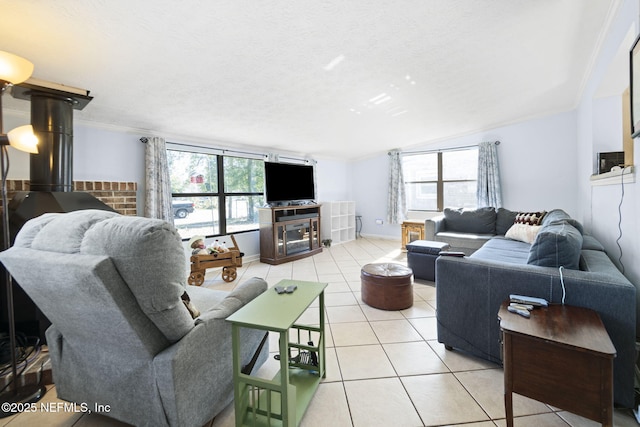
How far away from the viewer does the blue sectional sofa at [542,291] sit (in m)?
1.32

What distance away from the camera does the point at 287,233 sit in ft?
15.0

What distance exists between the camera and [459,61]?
251 centimetres

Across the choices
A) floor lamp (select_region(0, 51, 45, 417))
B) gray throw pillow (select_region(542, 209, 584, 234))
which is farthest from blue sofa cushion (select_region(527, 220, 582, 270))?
floor lamp (select_region(0, 51, 45, 417))

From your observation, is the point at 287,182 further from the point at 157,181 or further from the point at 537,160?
the point at 537,160

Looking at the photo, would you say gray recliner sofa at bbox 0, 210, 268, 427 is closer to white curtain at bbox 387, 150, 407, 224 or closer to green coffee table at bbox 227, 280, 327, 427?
green coffee table at bbox 227, 280, 327, 427

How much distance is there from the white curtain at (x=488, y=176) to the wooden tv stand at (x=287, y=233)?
3.12 meters

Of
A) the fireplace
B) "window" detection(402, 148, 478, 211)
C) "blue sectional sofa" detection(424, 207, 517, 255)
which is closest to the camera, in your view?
the fireplace

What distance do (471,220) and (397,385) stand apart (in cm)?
362

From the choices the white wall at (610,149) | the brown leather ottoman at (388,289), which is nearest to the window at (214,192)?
the brown leather ottoman at (388,289)

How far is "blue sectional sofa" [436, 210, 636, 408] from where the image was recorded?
4.32 ft

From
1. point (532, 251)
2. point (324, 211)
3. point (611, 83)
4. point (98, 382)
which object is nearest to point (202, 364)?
point (98, 382)

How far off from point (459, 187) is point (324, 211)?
282 cm

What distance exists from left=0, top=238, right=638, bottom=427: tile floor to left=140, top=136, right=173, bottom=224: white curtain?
2152 mm

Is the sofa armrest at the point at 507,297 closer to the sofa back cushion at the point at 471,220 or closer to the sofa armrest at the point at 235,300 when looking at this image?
the sofa armrest at the point at 235,300
